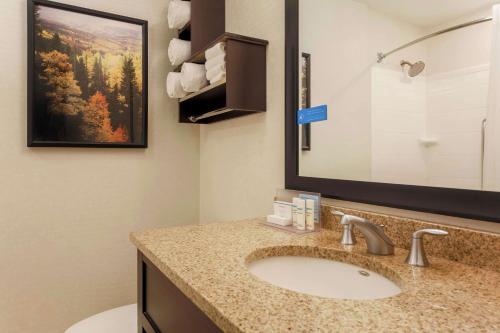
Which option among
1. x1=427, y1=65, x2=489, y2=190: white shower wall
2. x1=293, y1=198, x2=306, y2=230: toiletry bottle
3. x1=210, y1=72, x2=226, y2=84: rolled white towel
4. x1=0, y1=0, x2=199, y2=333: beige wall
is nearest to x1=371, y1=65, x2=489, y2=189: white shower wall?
x1=427, y1=65, x2=489, y2=190: white shower wall

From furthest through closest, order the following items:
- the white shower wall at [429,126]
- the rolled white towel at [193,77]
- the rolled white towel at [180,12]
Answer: the rolled white towel at [180,12], the rolled white towel at [193,77], the white shower wall at [429,126]

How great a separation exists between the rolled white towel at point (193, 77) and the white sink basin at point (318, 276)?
3.22 ft

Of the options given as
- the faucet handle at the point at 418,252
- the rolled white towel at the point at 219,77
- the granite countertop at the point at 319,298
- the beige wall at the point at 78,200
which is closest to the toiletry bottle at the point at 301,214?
the granite countertop at the point at 319,298

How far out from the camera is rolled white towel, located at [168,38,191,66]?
172 cm

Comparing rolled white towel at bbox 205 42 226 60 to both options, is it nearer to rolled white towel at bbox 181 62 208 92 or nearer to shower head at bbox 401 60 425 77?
rolled white towel at bbox 181 62 208 92

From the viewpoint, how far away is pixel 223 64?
1343 millimetres

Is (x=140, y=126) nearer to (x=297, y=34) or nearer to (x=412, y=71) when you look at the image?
(x=297, y=34)

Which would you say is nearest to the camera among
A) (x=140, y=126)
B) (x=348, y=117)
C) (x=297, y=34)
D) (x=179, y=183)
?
(x=348, y=117)

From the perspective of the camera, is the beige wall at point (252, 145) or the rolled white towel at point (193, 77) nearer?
the beige wall at point (252, 145)

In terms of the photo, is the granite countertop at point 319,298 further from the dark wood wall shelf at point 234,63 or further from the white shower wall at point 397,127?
the dark wood wall shelf at point 234,63

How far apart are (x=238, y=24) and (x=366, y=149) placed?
3.18 ft

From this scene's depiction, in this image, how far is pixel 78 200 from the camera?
172 cm

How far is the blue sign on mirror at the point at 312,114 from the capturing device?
1.16m

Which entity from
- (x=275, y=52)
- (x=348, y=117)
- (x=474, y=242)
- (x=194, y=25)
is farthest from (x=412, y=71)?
(x=194, y=25)
